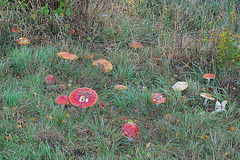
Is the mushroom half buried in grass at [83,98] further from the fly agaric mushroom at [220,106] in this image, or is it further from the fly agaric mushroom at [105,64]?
the fly agaric mushroom at [220,106]

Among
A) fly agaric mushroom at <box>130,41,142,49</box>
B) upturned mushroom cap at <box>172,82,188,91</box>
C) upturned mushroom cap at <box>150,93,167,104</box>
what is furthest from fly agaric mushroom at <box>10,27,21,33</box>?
upturned mushroom cap at <box>172,82,188,91</box>

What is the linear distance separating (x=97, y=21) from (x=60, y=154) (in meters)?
3.09

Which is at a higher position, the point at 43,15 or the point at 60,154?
the point at 43,15

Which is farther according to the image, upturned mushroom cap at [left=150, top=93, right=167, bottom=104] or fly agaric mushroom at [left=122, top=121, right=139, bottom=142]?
upturned mushroom cap at [left=150, top=93, right=167, bottom=104]

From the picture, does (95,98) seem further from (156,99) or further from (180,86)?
(180,86)

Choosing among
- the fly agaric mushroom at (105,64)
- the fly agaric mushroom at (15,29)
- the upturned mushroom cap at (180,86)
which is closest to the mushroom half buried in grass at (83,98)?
the fly agaric mushroom at (105,64)

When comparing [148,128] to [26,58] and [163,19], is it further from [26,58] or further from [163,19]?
[163,19]

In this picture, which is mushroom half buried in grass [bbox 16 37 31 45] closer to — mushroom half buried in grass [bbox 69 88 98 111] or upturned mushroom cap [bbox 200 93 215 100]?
mushroom half buried in grass [bbox 69 88 98 111]

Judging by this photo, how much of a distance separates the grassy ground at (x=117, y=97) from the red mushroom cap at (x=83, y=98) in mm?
175

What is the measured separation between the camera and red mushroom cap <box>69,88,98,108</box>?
10.6 ft

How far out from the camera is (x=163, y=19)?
6.02m

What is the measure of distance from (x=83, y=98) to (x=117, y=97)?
23.4 inches

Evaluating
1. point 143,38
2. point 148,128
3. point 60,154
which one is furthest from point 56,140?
point 143,38

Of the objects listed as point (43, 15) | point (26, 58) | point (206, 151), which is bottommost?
point (206, 151)
